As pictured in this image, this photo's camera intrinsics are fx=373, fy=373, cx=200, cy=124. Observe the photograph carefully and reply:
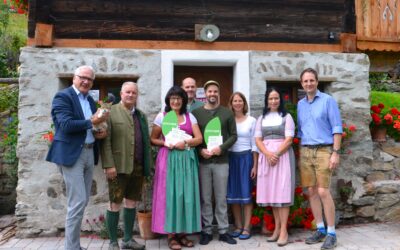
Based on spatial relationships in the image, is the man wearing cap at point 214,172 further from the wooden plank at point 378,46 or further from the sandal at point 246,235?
the wooden plank at point 378,46

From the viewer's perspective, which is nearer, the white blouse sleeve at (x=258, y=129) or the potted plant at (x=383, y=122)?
the white blouse sleeve at (x=258, y=129)

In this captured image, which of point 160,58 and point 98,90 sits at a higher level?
point 160,58

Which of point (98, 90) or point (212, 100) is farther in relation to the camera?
point (98, 90)

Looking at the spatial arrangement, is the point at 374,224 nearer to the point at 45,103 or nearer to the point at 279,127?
the point at 279,127

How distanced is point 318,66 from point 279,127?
1.59 metres

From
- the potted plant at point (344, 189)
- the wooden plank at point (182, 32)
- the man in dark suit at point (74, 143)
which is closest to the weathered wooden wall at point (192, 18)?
the wooden plank at point (182, 32)

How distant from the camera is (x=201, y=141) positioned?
166 inches

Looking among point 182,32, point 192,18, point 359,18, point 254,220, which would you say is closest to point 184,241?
point 254,220

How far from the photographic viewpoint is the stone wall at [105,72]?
4777mm

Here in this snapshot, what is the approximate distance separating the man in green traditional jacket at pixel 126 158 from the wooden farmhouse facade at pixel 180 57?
35.9 inches

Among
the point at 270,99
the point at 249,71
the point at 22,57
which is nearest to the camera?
the point at 270,99

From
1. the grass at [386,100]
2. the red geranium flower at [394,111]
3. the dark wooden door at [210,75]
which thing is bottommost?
the red geranium flower at [394,111]

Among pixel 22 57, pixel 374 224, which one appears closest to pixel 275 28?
pixel 374 224

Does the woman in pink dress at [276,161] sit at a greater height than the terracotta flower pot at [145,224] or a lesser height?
greater
